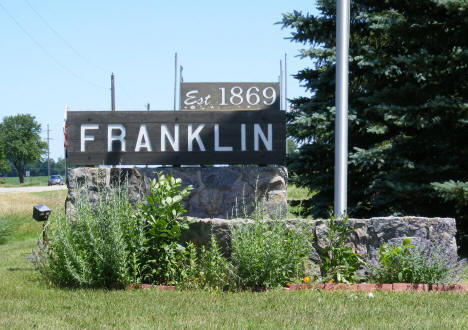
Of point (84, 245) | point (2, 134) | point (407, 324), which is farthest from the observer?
point (2, 134)

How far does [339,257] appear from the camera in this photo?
6.41 meters

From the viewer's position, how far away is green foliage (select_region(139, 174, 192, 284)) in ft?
20.9

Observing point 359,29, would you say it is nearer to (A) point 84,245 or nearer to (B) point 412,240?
(B) point 412,240

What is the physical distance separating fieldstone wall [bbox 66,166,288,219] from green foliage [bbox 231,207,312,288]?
1900mm

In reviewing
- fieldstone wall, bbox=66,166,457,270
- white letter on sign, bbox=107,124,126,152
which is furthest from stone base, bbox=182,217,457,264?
white letter on sign, bbox=107,124,126,152

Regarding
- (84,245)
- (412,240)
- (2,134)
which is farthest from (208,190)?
(2,134)

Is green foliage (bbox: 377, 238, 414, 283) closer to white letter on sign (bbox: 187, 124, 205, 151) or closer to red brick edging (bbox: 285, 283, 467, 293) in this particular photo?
red brick edging (bbox: 285, 283, 467, 293)

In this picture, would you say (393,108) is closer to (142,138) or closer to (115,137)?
(142,138)

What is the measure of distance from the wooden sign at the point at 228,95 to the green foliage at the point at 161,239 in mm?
11016

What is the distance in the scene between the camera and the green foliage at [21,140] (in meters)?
94.6

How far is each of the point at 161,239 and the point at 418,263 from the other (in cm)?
284

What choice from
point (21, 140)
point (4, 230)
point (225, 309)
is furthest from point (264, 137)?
point (21, 140)

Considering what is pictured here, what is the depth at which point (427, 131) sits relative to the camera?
1071 centimetres

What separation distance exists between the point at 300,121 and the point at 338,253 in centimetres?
504
